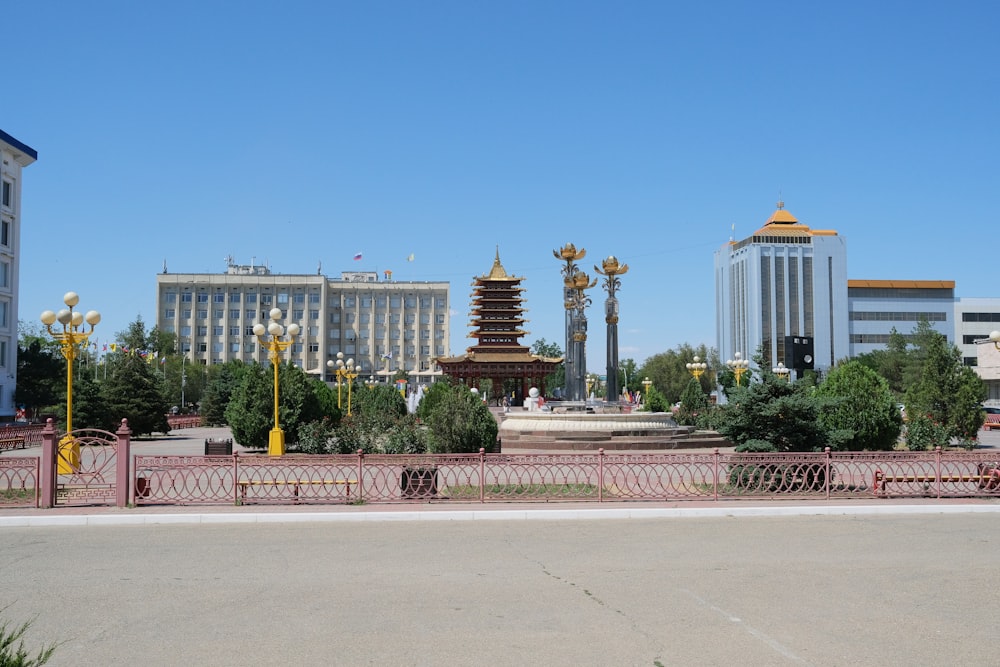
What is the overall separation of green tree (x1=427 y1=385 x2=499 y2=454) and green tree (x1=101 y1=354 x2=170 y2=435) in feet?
61.5

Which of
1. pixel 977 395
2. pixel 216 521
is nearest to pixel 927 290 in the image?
pixel 977 395

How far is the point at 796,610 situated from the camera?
22.5 feet

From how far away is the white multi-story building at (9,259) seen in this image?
47.7 meters

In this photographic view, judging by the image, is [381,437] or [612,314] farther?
[612,314]

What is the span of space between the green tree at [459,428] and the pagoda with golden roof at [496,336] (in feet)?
164

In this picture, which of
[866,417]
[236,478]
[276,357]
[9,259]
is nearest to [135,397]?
[276,357]

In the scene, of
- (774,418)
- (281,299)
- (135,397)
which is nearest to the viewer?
(774,418)

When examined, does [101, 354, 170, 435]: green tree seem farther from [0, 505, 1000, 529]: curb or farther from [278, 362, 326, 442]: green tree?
[0, 505, 1000, 529]: curb

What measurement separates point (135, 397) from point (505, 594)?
99.5 ft

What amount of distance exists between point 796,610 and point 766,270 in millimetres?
96949

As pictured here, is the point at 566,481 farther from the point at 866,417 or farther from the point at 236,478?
the point at 866,417

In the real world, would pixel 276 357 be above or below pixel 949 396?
above

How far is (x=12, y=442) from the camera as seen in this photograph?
91.6ft

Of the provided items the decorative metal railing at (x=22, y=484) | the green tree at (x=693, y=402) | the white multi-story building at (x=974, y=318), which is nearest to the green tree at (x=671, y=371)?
the white multi-story building at (x=974, y=318)
